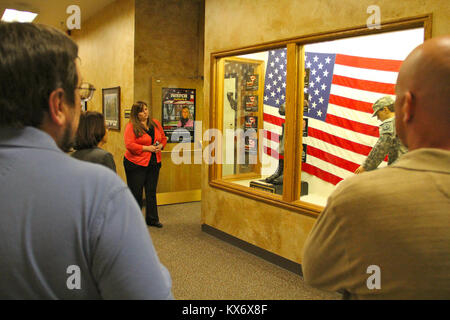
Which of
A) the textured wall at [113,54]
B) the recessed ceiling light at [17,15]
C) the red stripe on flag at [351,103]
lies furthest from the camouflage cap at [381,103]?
the recessed ceiling light at [17,15]

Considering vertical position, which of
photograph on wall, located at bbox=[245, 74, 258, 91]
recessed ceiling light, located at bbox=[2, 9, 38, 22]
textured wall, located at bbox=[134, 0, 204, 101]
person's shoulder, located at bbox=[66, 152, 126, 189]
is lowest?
person's shoulder, located at bbox=[66, 152, 126, 189]

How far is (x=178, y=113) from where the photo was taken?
679 centimetres

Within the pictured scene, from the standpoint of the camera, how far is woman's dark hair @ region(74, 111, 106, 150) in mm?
2896

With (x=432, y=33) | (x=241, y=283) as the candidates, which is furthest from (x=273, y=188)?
(x=432, y=33)

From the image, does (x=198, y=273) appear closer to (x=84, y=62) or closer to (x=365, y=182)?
(x=365, y=182)

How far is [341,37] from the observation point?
3.30m

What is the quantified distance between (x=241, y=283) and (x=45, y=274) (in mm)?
2950

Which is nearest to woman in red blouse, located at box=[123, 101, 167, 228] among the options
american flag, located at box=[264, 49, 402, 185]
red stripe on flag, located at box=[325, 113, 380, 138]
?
american flag, located at box=[264, 49, 402, 185]

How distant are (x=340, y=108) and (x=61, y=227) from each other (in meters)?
3.79

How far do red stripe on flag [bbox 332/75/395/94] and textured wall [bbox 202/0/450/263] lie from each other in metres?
0.78

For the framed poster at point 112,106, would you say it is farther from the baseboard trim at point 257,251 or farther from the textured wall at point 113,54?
the baseboard trim at point 257,251

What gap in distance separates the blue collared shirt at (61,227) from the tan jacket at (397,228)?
0.47 m

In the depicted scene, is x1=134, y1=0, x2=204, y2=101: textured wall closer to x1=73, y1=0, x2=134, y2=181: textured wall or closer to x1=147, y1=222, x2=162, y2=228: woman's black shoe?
x1=73, y1=0, x2=134, y2=181: textured wall
